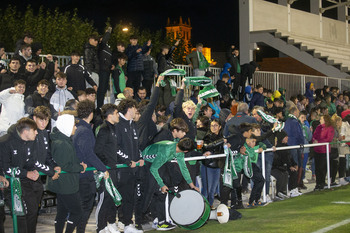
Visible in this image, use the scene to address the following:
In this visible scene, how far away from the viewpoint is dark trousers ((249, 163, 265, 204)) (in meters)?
10.8

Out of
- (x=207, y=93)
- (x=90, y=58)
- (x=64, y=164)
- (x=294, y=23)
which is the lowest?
(x=64, y=164)

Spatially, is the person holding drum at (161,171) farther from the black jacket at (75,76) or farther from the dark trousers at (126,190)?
the black jacket at (75,76)

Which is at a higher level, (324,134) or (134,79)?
(134,79)

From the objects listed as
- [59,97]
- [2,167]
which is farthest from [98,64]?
[2,167]

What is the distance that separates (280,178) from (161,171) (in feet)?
13.3

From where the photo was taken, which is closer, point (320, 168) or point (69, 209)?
point (69, 209)

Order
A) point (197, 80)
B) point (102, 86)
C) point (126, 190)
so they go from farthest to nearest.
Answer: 1. point (102, 86)
2. point (197, 80)
3. point (126, 190)

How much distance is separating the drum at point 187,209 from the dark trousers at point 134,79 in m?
6.24

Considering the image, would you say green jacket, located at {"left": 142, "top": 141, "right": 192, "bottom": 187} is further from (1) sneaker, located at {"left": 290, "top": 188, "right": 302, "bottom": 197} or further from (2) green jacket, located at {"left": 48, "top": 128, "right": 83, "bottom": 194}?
(1) sneaker, located at {"left": 290, "top": 188, "right": 302, "bottom": 197}

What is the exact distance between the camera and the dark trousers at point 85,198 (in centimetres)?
733

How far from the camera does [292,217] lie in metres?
9.57

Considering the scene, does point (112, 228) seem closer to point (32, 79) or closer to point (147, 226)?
point (147, 226)

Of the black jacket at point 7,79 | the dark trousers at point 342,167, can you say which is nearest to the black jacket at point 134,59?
the black jacket at point 7,79

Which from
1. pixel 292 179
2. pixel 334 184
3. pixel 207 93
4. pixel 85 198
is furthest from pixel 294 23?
pixel 85 198
